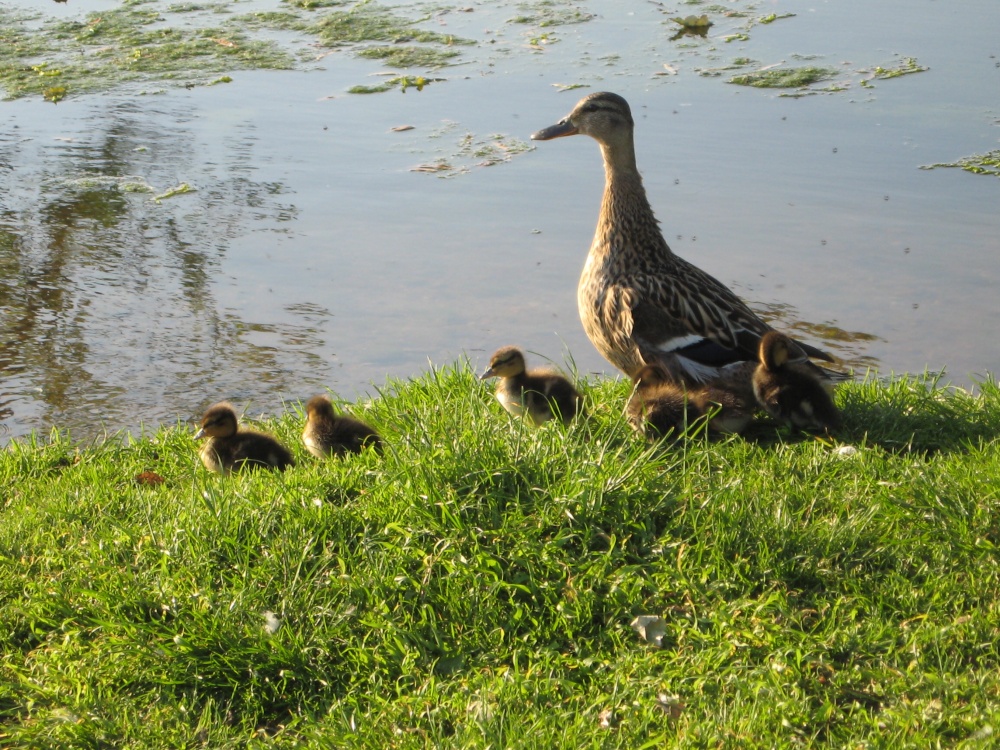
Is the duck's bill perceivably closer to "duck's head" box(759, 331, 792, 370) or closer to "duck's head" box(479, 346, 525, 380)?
"duck's head" box(479, 346, 525, 380)

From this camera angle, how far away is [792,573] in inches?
159

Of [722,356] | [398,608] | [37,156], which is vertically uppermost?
[37,156]

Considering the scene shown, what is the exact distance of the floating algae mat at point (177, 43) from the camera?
1273 cm

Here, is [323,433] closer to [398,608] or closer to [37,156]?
[398,608]

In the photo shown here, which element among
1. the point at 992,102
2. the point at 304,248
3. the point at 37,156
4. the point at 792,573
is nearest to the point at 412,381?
the point at 792,573

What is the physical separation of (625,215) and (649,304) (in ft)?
2.24

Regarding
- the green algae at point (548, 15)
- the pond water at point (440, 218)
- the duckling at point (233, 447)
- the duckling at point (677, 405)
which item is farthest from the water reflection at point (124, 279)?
the green algae at point (548, 15)

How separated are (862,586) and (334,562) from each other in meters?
1.89

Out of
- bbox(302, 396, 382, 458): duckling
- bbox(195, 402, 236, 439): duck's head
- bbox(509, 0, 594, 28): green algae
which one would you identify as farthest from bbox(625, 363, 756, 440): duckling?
bbox(509, 0, 594, 28): green algae

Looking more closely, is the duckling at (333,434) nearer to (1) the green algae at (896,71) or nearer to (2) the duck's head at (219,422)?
(2) the duck's head at (219,422)

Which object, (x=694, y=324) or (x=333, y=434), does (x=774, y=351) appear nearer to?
(x=694, y=324)

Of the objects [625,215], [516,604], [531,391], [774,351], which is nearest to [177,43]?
[625,215]

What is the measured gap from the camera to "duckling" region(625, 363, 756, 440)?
200 inches

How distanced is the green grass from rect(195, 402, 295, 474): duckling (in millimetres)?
589
